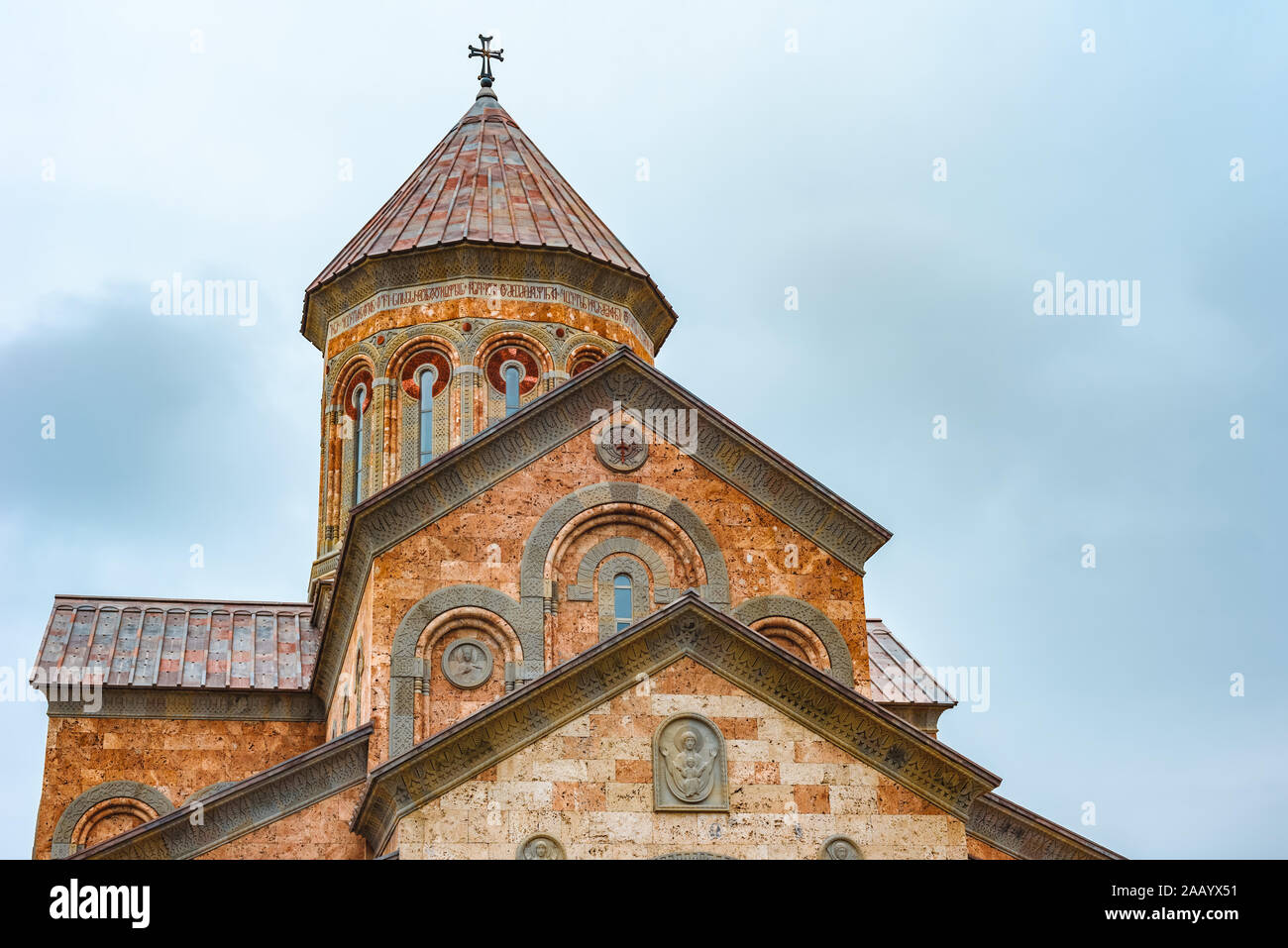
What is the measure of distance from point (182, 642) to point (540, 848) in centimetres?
1119

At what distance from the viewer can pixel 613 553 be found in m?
17.1

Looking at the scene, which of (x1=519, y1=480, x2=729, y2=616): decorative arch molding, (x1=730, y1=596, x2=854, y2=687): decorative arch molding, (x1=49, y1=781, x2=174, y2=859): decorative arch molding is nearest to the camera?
(x1=519, y1=480, x2=729, y2=616): decorative arch molding

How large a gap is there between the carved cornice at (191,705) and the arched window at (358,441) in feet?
11.1

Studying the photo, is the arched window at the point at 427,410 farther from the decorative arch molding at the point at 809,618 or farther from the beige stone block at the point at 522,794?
the beige stone block at the point at 522,794

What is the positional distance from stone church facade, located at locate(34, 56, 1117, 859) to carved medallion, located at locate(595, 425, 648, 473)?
3 cm

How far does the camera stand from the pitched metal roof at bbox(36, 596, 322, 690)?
830 inches

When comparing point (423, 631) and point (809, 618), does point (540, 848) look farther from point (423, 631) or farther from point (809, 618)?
point (809, 618)

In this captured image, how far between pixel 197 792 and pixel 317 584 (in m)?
3.66

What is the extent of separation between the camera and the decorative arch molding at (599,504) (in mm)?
16734

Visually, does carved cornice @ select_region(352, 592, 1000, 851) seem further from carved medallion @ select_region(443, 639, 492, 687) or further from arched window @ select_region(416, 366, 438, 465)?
arched window @ select_region(416, 366, 438, 465)

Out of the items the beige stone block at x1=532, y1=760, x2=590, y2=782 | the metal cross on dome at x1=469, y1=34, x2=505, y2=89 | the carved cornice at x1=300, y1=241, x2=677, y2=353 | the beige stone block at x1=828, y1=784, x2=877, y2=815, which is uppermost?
the metal cross on dome at x1=469, y1=34, x2=505, y2=89

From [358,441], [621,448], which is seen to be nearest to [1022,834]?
[621,448]

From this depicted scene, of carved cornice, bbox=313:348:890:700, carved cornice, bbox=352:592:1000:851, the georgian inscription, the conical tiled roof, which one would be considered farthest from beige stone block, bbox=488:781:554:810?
the conical tiled roof
